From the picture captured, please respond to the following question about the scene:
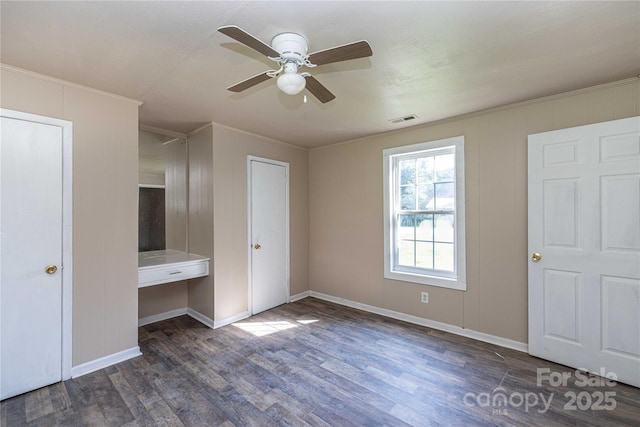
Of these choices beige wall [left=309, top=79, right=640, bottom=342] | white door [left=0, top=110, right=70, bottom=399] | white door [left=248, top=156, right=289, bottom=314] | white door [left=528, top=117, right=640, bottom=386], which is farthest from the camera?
white door [left=248, top=156, right=289, bottom=314]

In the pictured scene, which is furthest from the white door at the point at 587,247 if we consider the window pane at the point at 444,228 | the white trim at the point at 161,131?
the white trim at the point at 161,131

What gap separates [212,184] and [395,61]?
92.3 inches

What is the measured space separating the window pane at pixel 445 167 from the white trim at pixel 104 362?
11.9ft

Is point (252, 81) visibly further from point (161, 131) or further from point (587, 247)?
point (587, 247)

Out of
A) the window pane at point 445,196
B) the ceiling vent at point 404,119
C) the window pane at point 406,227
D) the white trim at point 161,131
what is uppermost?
the ceiling vent at point 404,119

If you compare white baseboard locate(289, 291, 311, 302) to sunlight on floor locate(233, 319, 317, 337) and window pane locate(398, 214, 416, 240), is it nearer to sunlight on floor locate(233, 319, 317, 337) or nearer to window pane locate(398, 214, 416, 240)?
sunlight on floor locate(233, 319, 317, 337)

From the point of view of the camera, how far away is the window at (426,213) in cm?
311

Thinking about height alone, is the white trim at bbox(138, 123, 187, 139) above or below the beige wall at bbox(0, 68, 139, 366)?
above

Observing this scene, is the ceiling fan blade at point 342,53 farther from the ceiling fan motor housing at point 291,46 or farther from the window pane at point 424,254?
the window pane at point 424,254

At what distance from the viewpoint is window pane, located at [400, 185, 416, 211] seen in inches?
138

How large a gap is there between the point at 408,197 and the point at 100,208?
322 cm

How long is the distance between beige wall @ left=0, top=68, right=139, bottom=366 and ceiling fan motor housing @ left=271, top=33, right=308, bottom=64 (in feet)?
5.92

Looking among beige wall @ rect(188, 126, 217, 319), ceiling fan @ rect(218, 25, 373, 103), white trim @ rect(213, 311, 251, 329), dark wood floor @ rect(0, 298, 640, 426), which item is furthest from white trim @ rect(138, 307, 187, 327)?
ceiling fan @ rect(218, 25, 373, 103)

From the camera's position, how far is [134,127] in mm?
2637
